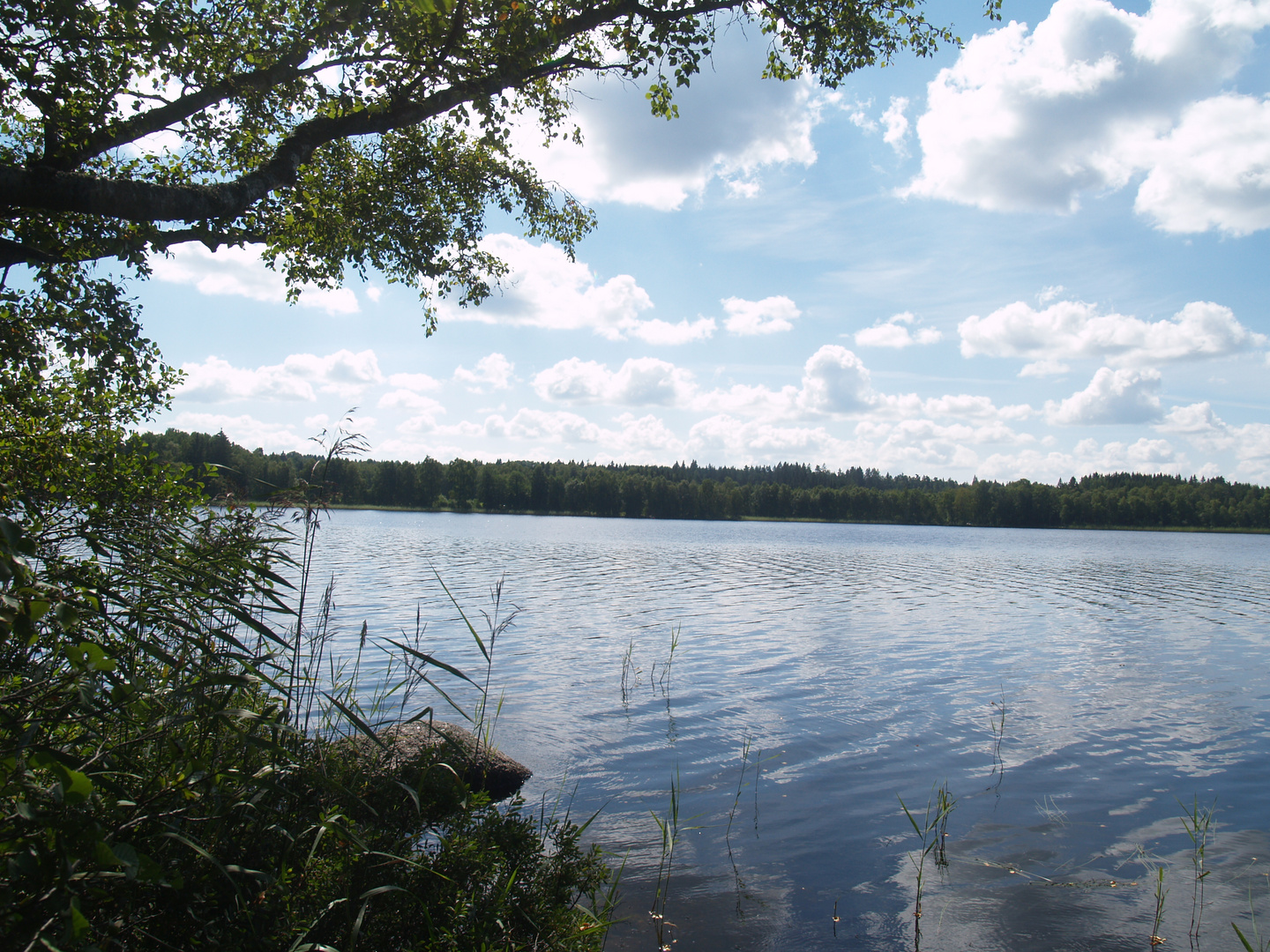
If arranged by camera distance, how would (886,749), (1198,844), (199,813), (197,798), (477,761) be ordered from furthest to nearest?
(886,749) < (1198,844) < (477,761) < (199,813) < (197,798)

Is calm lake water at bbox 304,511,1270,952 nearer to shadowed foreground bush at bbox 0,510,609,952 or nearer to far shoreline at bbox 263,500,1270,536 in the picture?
shadowed foreground bush at bbox 0,510,609,952

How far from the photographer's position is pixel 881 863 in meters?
7.45

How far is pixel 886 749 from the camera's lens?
431 inches

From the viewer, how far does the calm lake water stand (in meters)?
6.63

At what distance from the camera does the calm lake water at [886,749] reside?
6.63 m

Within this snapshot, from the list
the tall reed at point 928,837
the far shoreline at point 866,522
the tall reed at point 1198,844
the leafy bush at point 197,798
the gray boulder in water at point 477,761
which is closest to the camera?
the leafy bush at point 197,798

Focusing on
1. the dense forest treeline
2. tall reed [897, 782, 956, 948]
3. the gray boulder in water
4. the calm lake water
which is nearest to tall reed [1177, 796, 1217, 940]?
the calm lake water

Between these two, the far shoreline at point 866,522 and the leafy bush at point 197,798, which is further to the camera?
the far shoreline at point 866,522

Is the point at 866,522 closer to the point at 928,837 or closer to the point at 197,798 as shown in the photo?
the point at 928,837

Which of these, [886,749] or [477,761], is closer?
[477,761]

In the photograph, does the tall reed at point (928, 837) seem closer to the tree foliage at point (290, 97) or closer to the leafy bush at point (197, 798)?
the leafy bush at point (197, 798)

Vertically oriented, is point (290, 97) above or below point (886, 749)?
above

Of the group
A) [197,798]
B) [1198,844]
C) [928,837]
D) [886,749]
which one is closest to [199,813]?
[197,798]

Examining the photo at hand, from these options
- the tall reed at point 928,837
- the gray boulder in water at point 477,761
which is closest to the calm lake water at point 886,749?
the tall reed at point 928,837
